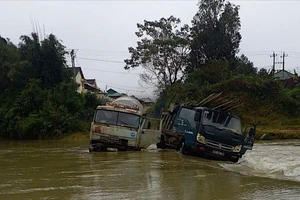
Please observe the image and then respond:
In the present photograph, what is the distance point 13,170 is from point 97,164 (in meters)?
2.40

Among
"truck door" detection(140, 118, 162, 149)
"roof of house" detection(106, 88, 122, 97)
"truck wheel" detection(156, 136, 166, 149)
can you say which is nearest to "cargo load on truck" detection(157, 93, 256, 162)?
"truck door" detection(140, 118, 162, 149)

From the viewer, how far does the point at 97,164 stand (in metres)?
11.9

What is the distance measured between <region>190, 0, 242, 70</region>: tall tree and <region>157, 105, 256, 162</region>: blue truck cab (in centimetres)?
2783

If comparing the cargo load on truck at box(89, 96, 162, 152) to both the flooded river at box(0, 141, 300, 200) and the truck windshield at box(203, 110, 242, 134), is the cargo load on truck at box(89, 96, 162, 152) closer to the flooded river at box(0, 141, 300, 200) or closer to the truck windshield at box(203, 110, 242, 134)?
the truck windshield at box(203, 110, 242, 134)

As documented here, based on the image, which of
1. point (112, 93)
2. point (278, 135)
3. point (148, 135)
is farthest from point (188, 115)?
point (112, 93)

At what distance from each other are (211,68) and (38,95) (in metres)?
16.7

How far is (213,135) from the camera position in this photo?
13.7m

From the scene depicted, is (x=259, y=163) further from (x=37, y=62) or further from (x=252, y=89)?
(x=37, y=62)

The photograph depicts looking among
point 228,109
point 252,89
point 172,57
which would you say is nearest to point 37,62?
point 172,57

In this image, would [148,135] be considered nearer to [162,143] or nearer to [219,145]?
[162,143]

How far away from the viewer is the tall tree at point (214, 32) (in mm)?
41969

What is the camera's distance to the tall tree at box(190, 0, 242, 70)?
41969mm

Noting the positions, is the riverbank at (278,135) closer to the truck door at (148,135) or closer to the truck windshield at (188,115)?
the truck door at (148,135)

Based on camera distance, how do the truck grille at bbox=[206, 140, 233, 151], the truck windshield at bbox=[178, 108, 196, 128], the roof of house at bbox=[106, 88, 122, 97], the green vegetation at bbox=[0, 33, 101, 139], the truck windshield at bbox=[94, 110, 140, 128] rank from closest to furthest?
the truck grille at bbox=[206, 140, 233, 151], the truck windshield at bbox=[178, 108, 196, 128], the truck windshield at bbox=[94, 110, 140, 128], the green vegetation at bbox=[0, 33, 101, 139], the roof of house at bbox=[106, 88, 122, 97]
